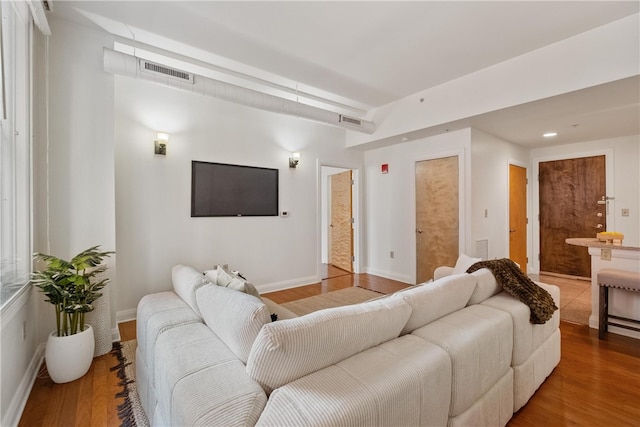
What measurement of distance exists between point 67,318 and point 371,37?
348 centimetres

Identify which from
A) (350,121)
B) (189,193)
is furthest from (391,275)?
(189,193)

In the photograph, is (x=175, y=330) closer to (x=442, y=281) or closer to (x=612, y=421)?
(x=442, y=281)

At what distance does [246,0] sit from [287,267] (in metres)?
3.36

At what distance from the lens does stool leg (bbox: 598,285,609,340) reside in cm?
272

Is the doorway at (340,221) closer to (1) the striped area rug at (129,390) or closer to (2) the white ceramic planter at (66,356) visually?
(1) the striped area rug at (129,390)

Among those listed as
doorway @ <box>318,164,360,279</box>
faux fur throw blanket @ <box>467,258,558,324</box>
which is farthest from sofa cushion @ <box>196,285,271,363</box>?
doorway @ <box>318,164,360,279</box>

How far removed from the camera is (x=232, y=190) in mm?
3850

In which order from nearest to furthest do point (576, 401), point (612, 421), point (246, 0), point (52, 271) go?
point (612, 421), point (576, 401), point (52, 271), point (246, 0)

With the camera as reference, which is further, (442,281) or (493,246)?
(493,246)

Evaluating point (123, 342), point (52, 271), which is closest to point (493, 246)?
point (123, 342)

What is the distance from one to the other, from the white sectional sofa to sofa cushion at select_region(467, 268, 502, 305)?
17 millimetres

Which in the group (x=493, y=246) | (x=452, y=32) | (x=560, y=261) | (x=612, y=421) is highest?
(x=452, y=32)

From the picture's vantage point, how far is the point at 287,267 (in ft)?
14.5

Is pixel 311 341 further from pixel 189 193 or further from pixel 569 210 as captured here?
pixel 569 210
